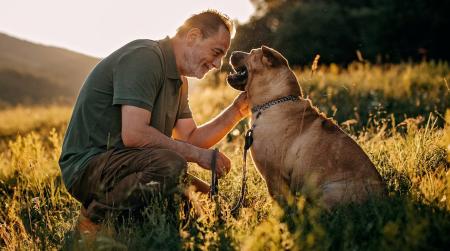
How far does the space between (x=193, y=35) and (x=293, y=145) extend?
1235 mm

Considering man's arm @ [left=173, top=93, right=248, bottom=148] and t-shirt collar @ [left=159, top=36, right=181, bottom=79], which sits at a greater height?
t-shirt collar @ [left=159, top=36, right=181, bottom=79]

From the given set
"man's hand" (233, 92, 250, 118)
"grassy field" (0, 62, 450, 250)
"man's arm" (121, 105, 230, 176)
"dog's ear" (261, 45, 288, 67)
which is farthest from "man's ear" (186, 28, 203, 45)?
"grassy field" (0, 62, 450, 250)

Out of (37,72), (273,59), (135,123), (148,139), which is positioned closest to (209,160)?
(148,139)

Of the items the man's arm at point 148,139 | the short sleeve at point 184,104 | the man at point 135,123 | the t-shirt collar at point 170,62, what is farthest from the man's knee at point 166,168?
the short sleeve at point 184,104

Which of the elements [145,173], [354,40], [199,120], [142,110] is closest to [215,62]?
[142,110]

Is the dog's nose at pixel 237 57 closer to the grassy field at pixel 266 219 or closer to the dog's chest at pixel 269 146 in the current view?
the dog's chest at pixel 269 146

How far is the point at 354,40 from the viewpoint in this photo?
915 inches

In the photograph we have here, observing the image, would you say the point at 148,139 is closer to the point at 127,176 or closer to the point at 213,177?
the point at 127,176

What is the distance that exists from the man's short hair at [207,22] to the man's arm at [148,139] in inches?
35.5

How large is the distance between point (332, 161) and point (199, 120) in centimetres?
567

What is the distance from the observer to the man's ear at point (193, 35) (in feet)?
13.0

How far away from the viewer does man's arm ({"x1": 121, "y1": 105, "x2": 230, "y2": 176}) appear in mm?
3535

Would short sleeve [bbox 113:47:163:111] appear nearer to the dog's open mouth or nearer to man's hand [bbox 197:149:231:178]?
man's hand [bbox 197:149:231:178]

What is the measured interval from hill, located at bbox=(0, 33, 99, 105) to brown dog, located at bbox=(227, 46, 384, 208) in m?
20.6
